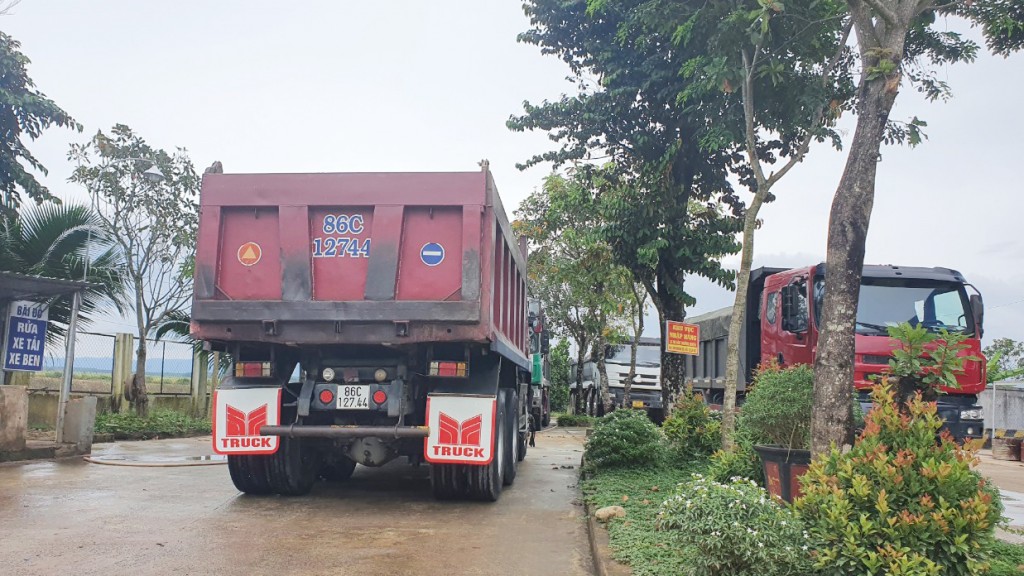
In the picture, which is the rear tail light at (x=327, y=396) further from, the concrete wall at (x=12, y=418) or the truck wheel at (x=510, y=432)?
the concrete wall at (x=12, y=418)

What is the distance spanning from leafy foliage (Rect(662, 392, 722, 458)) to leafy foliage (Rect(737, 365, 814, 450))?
11.2ft

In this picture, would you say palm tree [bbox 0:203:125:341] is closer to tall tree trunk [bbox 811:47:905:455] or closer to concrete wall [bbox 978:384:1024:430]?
tall tree trunk [bbox 811:47:905:455]

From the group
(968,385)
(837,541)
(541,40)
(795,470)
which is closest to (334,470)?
(795,470)

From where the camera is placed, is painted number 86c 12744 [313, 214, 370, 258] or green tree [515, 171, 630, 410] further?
green tree [515, 171, 630, 410]

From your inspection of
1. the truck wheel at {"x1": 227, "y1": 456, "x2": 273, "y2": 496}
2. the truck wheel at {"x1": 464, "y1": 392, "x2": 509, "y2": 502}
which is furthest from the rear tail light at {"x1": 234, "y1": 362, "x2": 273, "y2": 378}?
the truck wheel at {"x1": 464, "y1": 392, "x2": 509, "y2": 502}

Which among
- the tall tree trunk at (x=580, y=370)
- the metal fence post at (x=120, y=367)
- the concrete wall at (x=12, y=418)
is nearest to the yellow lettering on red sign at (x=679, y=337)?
the concrete wall at (x=12, y=418)

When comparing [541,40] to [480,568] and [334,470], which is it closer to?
[334,470]

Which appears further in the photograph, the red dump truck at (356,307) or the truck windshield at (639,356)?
the truck windshield at (639,356)

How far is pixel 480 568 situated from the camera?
557 cm

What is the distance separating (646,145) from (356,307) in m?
7.67

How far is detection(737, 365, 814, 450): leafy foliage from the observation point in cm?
629

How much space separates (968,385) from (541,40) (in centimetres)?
884

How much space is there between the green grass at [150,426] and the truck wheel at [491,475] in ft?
30.7

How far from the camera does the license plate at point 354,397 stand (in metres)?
7.53
